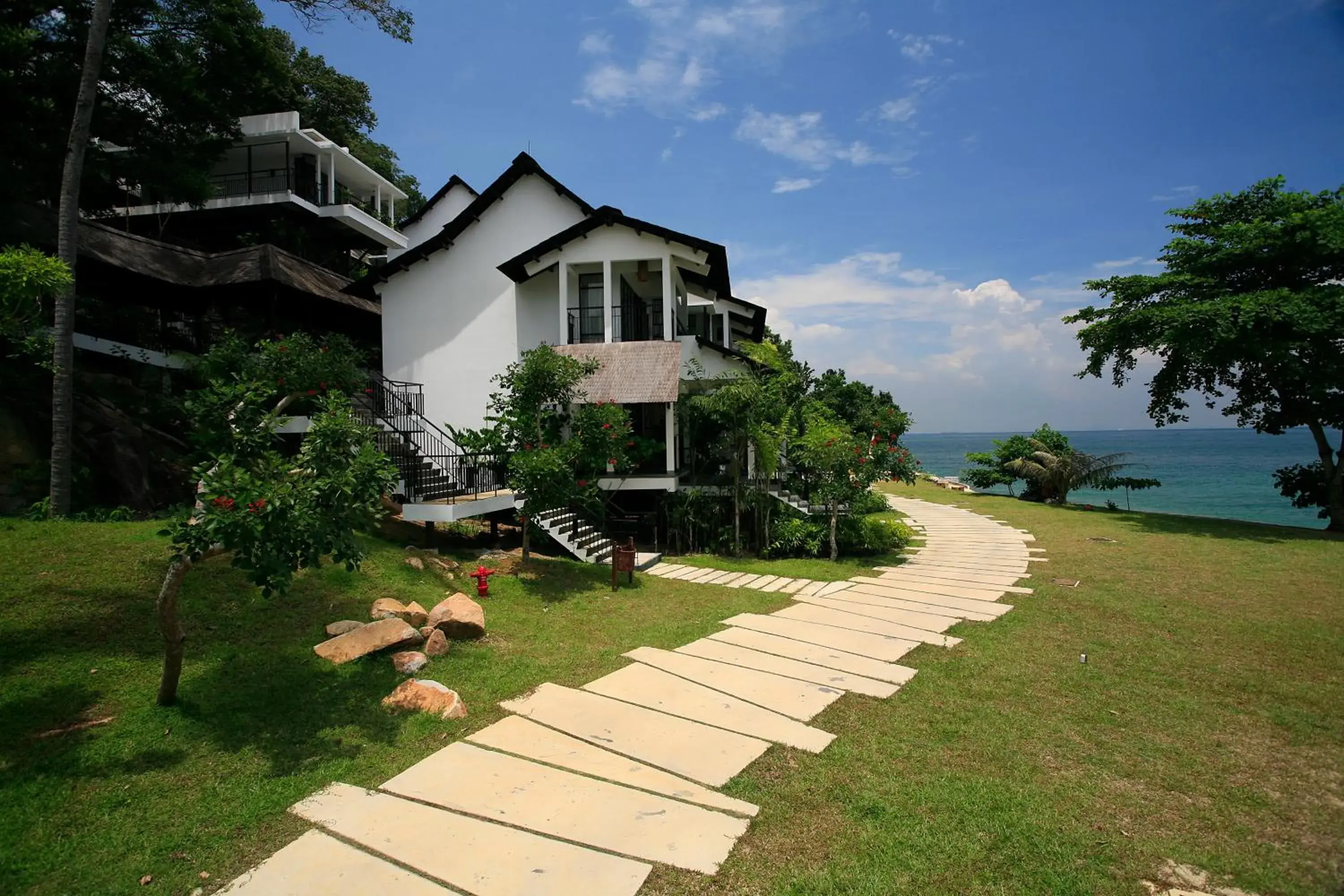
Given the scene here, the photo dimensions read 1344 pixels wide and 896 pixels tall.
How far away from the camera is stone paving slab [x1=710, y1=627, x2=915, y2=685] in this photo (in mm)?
6328

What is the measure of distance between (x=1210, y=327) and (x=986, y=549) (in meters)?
8.76

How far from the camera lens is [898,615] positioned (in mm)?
→ 8633

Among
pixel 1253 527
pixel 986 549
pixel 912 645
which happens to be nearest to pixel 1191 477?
pixel 1253 527

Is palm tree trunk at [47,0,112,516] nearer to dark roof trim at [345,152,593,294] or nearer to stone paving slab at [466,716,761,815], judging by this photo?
dark roof trim at [345,152,593,294]

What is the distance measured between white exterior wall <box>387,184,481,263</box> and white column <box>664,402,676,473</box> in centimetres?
1125

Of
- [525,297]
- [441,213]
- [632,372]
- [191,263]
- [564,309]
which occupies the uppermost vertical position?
[441,213]

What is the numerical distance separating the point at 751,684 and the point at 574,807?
2.55m

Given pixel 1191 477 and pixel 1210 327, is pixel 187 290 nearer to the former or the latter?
Result: pixel 1210 327

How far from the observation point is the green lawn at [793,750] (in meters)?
3.39

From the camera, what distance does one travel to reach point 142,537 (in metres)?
7.82

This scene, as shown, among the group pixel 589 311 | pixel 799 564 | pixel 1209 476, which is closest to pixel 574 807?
pixel 799 564

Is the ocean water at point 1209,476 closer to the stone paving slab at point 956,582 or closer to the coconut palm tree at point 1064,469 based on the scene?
the coconut palm tree at point 1064,469

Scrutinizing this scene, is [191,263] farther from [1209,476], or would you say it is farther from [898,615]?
[1209,476]

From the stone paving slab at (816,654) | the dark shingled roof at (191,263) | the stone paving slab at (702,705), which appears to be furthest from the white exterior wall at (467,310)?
the stone paving slab at (702,705)
